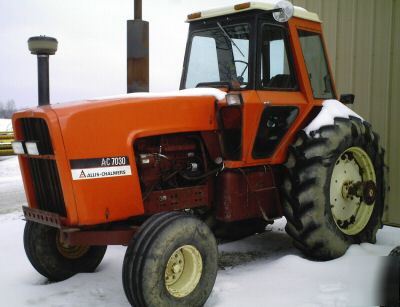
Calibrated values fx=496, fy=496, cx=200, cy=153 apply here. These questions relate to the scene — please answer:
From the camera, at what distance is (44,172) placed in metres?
3.97

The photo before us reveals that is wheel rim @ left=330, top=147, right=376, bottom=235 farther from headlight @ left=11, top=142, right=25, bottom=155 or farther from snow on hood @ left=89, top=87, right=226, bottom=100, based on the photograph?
headlight @ left=11, top=142, right=25, bottom=155

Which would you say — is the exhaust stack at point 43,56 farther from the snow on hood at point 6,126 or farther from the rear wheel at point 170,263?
the snow on hood at point 6,126

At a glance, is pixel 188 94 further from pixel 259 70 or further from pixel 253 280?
pixel 253 280

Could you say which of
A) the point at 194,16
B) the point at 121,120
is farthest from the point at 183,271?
the point at 194,16

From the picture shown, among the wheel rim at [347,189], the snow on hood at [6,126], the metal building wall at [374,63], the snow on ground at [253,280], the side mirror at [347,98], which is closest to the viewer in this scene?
the snow on ground at [253,280]

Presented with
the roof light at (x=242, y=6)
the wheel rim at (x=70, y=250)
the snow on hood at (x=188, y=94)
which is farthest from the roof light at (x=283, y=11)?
the wheel rim at (x=70, y=250)

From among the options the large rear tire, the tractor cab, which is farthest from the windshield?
the large rear tire

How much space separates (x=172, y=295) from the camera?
3.62m

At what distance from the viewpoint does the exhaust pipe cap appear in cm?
792

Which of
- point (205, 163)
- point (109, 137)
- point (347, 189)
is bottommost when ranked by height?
point (347, 189)

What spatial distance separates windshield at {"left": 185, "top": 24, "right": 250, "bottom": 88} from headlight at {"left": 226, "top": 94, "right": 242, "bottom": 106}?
0.17m

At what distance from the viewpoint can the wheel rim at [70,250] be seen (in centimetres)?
454

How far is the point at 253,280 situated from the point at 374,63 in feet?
12.7

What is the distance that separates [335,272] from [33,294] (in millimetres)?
2649
